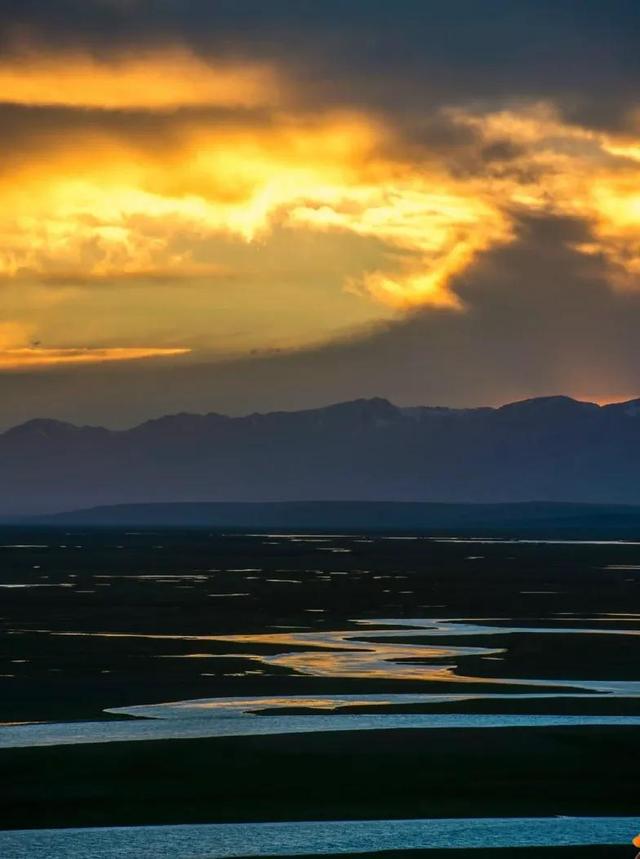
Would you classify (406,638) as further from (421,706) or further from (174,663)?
(421,706)

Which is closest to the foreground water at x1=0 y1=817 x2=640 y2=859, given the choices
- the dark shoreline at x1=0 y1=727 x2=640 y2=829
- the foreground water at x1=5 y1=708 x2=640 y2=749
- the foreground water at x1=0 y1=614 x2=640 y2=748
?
the dark shoreline at x1=0 y1=727 x2=640 y2=829

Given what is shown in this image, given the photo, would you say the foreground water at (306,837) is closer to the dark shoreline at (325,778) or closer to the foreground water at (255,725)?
the dark shoreline at (325,778)

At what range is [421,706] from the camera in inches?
1532

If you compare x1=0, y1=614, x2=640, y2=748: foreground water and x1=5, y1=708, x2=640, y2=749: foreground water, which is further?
x1=0, y1=614, x2=640, y2=748: foreground water

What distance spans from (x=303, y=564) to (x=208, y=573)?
1824 centimetres

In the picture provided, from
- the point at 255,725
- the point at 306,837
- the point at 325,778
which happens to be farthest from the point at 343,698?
→ the point at 306,837

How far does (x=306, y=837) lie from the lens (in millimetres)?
25625

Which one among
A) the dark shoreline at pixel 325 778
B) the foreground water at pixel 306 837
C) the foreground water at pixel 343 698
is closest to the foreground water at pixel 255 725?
the foreground water at pixel 343 698

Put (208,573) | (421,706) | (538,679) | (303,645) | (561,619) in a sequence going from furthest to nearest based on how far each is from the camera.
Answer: (208,573) < (561,619) < (303,645) < (538,679) < (421,706)

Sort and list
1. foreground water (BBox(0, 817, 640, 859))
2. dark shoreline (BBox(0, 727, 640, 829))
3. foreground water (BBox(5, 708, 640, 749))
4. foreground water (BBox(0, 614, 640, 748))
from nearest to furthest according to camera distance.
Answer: foreground water (BBox(0, 817, 640, 859)) → dark shoreline (BBox(0, 727, 640, 829)) → foreground water (BBox(5, 708, 640, 749)) → foreground water (BBox(0, 614, 640, 748))

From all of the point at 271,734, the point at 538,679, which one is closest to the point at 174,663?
the point at 538,679

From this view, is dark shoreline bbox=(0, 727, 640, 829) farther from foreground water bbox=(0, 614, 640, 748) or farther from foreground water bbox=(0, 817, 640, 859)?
foreground water bbox=(0, 614, 640, 748)

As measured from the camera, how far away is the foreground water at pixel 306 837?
2453 cm

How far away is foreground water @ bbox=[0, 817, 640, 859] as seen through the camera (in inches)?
966
